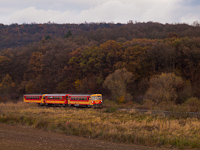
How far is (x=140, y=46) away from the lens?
65.6m

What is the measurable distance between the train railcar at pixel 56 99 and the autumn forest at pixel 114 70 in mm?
11664

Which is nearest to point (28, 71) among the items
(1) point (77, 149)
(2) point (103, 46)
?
(2) point (103, 46)

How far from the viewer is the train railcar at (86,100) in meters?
38.6

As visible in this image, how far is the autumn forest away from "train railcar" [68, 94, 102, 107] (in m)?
9.60

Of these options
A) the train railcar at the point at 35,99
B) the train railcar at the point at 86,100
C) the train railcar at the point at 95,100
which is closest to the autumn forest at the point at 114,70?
the train railcar at the point at 95,100

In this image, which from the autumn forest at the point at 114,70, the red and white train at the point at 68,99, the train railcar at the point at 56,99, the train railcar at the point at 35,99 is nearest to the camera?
the red and white train at the point at 68,99

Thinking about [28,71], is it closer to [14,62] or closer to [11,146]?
[14,62]

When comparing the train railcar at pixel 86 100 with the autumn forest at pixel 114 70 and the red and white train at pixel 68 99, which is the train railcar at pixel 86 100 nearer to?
the red and white train at pixel 68 99

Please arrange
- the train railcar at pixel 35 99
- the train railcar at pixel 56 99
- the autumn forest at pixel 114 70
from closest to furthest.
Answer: the train railcar at pixel 56 99, the train railcar at pixel 35 99, the autumn forest at pixel 114 70

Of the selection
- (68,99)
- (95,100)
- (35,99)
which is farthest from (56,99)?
(95,100)

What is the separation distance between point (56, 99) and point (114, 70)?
23380mm

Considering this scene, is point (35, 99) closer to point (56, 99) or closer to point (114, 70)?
point (56, 99)

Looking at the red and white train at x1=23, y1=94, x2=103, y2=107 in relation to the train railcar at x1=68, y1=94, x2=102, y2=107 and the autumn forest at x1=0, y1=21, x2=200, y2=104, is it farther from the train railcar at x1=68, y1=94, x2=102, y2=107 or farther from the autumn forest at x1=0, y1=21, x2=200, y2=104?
the autumn forest at x1=0, y1=21, x2=200, y2=104

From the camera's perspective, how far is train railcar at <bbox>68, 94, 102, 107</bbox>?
38584 mm
